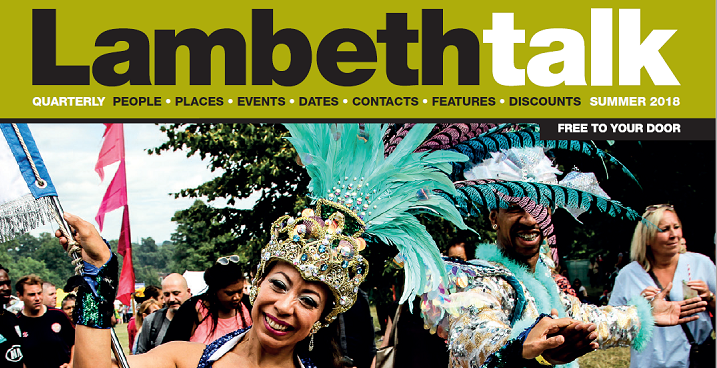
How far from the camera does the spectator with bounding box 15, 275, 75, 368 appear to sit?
222 inches

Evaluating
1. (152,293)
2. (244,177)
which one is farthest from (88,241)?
(244,177)

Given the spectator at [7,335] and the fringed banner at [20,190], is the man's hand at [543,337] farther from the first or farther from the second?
the spectator at [7,335]

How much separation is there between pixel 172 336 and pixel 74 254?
216 centimetres

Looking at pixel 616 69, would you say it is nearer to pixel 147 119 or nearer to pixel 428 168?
pixel 428 168

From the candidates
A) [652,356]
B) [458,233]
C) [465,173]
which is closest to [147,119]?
[465,173]

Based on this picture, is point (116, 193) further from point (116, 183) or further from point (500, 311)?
point (500, 311)

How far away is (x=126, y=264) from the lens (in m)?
4.11

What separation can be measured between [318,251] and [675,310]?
80.5 inches

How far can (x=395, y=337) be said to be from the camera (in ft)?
14.7

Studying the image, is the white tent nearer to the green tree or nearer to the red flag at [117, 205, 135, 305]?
the green tree

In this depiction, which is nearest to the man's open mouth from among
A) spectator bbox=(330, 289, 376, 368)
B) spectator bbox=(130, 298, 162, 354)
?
spectator bbox=(330, 289, 376, 368)

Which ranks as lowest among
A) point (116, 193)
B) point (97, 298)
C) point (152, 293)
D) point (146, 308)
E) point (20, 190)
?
point (146, 308)

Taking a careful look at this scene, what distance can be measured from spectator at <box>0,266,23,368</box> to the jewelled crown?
155 inches

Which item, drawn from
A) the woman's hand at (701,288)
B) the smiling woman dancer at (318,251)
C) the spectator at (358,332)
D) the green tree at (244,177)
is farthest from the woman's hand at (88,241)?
the green tree at (244,177)
